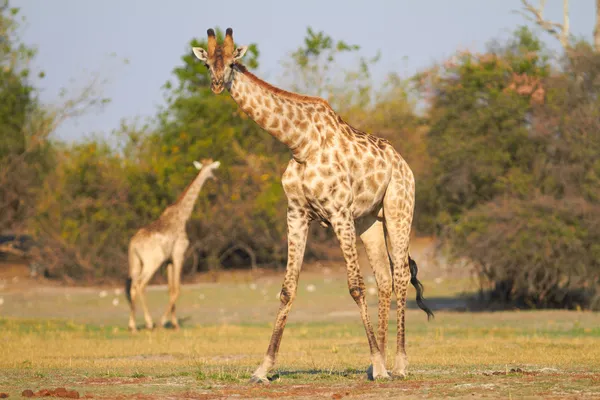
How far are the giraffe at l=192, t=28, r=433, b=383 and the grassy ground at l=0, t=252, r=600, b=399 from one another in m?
0.66

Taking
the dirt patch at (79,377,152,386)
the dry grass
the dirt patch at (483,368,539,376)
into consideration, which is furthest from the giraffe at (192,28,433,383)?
the dirt patch at (79,377,152,386)

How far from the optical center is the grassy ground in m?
8.79

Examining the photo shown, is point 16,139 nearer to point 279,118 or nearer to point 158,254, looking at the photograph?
point 158,254

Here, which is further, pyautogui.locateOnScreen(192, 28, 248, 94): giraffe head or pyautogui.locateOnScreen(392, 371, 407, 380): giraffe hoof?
pyautogui.locateOnScreen(392, 371, 407, 380): giraffe hoof

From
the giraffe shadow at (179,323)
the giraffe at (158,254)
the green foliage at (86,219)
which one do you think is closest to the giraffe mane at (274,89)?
the giraffe at (158,254)

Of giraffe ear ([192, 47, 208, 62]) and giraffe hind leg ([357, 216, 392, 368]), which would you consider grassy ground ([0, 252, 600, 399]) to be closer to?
giraffe hind leg ([357, 216, 392, 368])

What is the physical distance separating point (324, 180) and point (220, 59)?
156 cm

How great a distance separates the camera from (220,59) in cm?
930

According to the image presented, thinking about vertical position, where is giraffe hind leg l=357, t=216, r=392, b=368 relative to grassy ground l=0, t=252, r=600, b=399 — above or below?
above

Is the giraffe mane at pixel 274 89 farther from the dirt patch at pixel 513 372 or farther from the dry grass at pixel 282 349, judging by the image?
the dirt patch at pixel 513 372

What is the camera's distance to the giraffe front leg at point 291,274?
9.45 m

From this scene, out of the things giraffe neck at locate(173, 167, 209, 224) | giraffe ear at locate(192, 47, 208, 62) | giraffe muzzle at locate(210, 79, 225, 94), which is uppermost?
giraffe ear at locate(192, 47, 208, 62)

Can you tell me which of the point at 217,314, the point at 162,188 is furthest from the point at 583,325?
the point at 162,188

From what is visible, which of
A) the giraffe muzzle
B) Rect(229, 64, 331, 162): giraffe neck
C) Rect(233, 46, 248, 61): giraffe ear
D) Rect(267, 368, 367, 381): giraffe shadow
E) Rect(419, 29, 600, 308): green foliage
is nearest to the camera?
the giraffe muzzle
